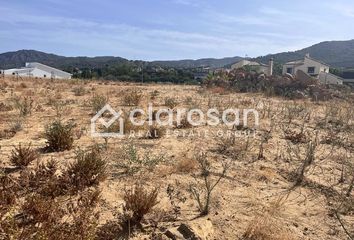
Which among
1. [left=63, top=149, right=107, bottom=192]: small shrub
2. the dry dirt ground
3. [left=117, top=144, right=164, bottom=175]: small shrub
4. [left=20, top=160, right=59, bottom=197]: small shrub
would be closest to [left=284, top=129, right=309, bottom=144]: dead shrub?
the dry dirt ground

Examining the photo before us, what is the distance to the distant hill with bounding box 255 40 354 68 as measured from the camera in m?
91.2

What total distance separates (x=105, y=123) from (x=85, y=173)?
392 cm

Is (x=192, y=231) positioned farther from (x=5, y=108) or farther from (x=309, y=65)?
(x=309, y=65)

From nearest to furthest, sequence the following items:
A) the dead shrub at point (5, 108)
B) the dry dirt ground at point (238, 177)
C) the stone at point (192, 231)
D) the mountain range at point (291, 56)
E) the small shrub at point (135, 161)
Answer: the stone at point (192, 231) < the dry dirt ground at point (238, 177) < the small shrub at point (135, 161) < the dead shrub at point (5, 108) < the mountain range at point (291, 56)

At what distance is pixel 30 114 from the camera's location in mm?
9234

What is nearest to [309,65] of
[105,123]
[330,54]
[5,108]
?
[5,108]

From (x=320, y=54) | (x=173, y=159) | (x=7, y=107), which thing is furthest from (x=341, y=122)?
(x=320, y=54)

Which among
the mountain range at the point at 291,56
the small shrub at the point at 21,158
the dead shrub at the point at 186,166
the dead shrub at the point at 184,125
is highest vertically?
the mountain range at the point at 291,56

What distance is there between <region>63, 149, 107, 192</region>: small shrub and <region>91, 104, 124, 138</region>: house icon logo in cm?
244

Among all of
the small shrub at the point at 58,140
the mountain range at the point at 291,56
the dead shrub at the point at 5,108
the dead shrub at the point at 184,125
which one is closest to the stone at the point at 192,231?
the small shrub at the point at 58,140

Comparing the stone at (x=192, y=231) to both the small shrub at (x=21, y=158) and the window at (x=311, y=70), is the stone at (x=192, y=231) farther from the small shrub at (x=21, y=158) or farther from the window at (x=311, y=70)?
the window at (x=311, y=70)

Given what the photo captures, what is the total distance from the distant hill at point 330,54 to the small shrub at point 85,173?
8737 cm

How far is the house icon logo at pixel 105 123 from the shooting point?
285 inches

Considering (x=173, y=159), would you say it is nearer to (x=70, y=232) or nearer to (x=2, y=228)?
(x=70, y=232)
